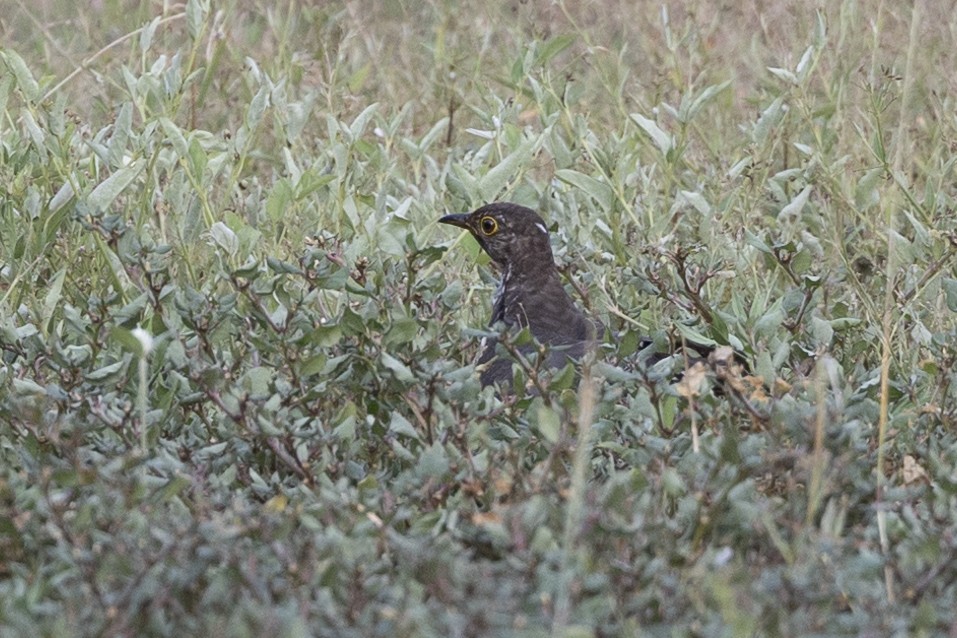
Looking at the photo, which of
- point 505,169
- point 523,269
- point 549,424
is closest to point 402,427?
point 549,424

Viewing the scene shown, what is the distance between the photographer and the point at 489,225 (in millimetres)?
5359

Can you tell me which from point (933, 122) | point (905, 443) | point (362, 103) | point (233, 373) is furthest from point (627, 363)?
point (362, 103)

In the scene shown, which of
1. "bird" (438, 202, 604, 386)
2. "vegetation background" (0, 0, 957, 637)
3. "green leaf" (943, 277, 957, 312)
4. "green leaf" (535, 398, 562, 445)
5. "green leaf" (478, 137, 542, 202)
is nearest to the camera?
"vegetation background" (0, 0, 957, 637)

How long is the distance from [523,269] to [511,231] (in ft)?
0.45

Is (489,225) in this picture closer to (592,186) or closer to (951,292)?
(592,186)

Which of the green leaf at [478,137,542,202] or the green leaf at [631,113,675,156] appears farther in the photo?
the green leaf at [631,113,675,156]

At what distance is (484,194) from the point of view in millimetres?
5262

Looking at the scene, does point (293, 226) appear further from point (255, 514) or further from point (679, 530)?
point (679, 530)

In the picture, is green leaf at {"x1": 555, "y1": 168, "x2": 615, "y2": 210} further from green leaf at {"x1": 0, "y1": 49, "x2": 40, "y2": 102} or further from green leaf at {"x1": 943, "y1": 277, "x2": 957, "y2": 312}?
green leaf at {"x1": 0, "y1": 49, "x2": 40, "y2": 102}

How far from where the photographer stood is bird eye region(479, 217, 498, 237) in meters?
5.34

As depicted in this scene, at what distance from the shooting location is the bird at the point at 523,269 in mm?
5234

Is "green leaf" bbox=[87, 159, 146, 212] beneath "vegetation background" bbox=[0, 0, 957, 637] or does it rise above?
above

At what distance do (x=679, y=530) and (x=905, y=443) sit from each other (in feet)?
3.32

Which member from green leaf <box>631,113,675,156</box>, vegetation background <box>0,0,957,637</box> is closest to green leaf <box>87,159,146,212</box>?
vegetation background <box>0,0,957,637</box>
